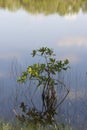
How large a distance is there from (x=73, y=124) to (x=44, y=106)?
0.51m

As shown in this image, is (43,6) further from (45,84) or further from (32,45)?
(45,84)

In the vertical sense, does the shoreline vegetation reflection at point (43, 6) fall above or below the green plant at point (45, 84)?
above

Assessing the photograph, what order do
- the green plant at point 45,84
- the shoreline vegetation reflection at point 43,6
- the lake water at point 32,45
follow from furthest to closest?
the shoreline vegetation reflection at point 43,6
the lake water at point 32,45
the green plant at point 45,84

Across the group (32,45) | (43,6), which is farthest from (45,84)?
(43,6)

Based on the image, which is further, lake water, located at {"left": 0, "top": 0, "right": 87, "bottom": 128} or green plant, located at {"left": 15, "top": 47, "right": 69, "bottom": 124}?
lake water, located at {"left": 0, "top": 0, "right": 87, "bottom": 128}

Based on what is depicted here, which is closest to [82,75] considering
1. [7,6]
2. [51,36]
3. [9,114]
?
[9,114]

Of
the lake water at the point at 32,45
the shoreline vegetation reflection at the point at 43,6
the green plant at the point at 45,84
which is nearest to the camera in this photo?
the green plant at the point at 45,84

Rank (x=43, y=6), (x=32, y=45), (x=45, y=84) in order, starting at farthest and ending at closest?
(x=43, y=6)
(x=32, y=45)
(x=45, y=84)

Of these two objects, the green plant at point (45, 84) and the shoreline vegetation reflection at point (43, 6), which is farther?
the shoreline vegetation reflection at point (43, 6)

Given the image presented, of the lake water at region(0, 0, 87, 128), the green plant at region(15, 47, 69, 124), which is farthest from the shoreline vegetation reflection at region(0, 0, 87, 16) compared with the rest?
the green plant at region(15, 47, 69, 124)

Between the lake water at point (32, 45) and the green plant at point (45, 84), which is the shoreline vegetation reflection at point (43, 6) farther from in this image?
the green plant at point (45, 84)

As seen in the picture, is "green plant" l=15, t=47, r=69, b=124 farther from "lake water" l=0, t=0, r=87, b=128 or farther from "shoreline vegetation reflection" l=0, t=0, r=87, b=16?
"shoreline vegetation reflection" l=0, t=0, r=87, b=16

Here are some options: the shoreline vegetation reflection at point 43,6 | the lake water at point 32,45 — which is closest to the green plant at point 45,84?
the lake water at point 32,45

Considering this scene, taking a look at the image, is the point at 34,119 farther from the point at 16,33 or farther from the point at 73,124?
the point at 16,33
